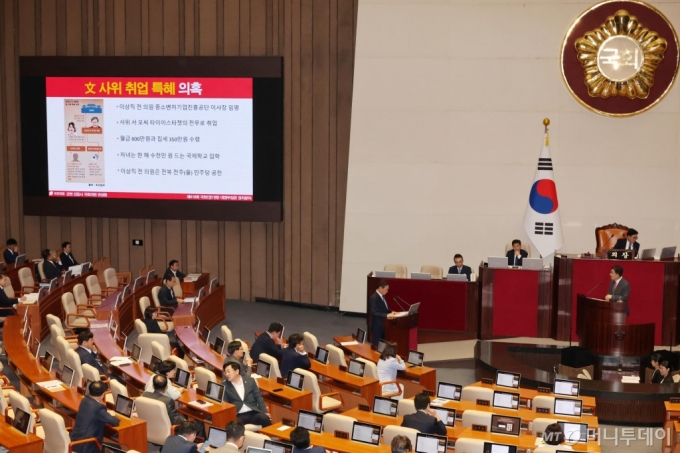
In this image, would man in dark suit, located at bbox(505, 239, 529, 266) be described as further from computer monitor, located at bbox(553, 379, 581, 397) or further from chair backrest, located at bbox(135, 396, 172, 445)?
chair backrest, located at bbox(135, 396, 172, 445)

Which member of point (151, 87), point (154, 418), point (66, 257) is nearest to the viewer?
point (154, 418)

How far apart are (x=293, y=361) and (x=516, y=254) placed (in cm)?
455

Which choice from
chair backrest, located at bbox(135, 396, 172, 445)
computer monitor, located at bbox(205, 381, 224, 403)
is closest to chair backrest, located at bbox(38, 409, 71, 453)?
chair backrest, located at bbox(135, 396, 172, 445)

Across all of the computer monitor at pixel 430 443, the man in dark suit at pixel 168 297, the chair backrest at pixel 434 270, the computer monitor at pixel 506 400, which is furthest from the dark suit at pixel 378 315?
the computer monitor at pixel 430 443

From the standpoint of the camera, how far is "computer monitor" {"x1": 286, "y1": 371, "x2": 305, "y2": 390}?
897 cm

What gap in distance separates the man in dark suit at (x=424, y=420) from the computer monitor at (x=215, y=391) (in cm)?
182

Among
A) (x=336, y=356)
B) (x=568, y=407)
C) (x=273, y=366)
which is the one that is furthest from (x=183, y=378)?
(x=568, y=407)

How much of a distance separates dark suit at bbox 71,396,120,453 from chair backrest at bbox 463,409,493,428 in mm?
Answer: 3099

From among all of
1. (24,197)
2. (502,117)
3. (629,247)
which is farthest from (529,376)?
(24,197)

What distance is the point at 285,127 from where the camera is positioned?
50.5ft

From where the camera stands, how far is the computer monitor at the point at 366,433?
7398 mm

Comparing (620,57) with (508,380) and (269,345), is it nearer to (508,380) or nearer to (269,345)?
(508,380)

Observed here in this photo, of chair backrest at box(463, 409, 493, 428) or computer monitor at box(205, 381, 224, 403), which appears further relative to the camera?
computer monitor at box(205, 381, 224, 403)

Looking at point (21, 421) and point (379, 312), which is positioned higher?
point (379, 312)
